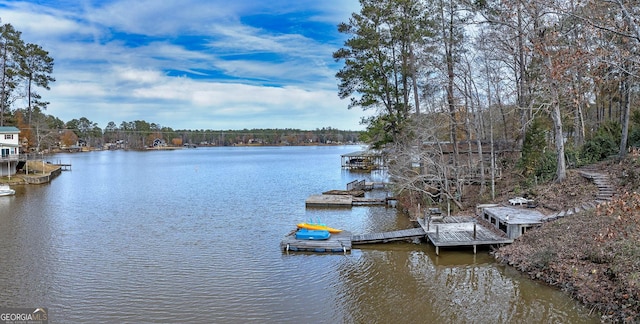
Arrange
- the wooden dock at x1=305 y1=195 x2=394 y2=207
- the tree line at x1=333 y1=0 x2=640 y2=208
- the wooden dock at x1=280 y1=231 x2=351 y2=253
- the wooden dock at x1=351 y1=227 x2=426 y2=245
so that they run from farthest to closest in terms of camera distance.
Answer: the wooden dock at x1=305 y1=195 x2=394 y2=207 < the tree line at x1=333 y1=0 x2=640 y2=208 < the wooden dock at x1=351 y1=227 x2=426 y2=245 < the wooden dock at x1=280 y1=231 x2=351 y2=253

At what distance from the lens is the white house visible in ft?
130

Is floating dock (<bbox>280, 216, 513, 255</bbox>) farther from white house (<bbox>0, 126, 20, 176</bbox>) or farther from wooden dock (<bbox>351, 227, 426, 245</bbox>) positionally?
white house (<bbox>0, 126, 20, 176</bbox>)

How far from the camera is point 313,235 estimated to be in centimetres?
1683

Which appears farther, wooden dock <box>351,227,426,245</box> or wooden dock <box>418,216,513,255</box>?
wooden dock <box>351,227,426,245</box>

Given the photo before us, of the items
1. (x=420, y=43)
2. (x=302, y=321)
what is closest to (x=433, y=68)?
(x=420, y=43)

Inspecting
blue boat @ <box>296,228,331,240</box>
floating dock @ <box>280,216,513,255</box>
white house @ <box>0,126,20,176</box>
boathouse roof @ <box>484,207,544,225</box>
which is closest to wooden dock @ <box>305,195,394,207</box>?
floating dock @ <box>280,216,513,255</box>

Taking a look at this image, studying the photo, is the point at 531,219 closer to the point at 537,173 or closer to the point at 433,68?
the point at 537,173

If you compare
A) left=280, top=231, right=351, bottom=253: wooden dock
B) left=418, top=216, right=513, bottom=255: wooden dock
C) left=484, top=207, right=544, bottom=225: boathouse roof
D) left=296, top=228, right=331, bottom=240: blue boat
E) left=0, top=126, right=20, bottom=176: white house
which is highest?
left=0, top=126, right=20, bottom=176: white house

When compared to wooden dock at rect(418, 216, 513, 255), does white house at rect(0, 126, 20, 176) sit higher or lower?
higher

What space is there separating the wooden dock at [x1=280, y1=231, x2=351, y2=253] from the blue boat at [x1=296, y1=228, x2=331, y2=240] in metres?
0.26

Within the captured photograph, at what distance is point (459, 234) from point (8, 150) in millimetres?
46911

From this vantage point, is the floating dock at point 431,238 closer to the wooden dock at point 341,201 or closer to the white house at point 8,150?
the wooden dock at point 341,201

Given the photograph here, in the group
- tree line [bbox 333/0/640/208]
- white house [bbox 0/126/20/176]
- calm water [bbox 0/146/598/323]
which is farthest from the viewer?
white house [bbox 0/126/20/176]

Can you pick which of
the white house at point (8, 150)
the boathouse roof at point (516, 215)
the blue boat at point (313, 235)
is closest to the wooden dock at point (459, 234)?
the boathouse roof at point (516, 215)
